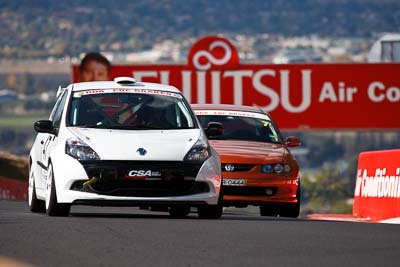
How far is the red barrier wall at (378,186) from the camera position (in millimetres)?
21172

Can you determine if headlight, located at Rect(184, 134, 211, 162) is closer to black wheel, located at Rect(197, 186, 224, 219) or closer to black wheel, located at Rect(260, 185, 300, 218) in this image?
black wheel, located at Rect(197, 186, 224, 219)

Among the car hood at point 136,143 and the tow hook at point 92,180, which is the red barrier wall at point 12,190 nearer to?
the car hood at point 136,143

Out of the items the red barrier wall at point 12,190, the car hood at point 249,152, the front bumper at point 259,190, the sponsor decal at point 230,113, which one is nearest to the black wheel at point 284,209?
the front bumper at point 259,190

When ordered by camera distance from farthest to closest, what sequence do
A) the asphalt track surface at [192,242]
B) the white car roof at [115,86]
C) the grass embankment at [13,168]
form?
the grass embankment at [13,168] < the white car roof at [115,86] < the asphalt track surface at [192,242]

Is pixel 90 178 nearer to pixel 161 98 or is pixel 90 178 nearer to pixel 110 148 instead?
pixel 110 148

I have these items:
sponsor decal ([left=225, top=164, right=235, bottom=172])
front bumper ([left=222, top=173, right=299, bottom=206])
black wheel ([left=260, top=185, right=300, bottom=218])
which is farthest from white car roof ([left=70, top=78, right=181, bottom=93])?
black wheel ([left=260, top=185, right=300, bottom=218])

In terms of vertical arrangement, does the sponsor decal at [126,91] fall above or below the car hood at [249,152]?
above

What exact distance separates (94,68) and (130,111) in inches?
1437

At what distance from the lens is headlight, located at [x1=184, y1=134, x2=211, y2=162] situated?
621 inches

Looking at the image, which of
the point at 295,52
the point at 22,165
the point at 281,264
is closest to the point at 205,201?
the point at 281,264

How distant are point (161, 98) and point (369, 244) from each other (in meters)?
4.99

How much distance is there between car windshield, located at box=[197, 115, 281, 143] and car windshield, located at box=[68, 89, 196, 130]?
11.5ft

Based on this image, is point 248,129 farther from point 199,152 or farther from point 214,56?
point 214,56

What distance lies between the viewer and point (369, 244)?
1251cm
